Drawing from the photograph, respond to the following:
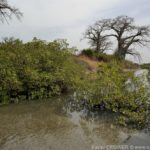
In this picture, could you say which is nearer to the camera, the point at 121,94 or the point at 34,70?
the point at 121,94

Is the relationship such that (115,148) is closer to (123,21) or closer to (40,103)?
(40,103)

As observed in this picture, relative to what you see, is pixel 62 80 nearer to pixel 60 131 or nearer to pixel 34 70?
pixel 34 70

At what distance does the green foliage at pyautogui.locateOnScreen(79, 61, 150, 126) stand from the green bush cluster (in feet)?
5.95

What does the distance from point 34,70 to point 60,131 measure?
645 centimetres

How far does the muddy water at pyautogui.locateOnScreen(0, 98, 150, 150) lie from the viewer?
24.4 ft

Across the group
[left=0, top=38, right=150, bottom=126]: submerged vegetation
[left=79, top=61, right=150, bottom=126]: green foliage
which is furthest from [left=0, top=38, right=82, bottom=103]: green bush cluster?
[left=79, top=61, right=150, bottom=126]: green foliage

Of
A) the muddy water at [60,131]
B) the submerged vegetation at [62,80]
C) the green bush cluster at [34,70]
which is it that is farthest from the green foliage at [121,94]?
the green bush cluster at [34,70]

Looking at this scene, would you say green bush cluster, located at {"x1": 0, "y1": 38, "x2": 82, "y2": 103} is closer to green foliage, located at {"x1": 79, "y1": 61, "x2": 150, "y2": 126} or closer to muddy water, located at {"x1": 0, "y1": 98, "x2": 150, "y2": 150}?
green foliage, located at {"x1": 79, "y1": 61, "x2": 150, "y2": 126}

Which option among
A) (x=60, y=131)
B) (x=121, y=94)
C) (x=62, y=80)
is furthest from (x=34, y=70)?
(x=60, y=131)

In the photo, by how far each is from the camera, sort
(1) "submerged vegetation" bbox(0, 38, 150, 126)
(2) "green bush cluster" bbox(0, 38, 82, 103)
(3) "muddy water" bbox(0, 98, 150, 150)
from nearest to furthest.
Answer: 1. (3) "muddy water" bbox(0, 98, 150, 150)
2. (1) "submerged vegetation" bbox(0, 38, 150, 126)
3. (2) "green bush cluster" bbox(0, 38, 82, 103)

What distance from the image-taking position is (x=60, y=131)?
856 centimetres

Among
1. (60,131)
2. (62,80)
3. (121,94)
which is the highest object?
(62,80)

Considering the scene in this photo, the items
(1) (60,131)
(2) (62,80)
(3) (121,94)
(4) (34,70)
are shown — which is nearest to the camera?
(1) (60,131)

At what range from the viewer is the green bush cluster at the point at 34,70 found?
1366 cm
